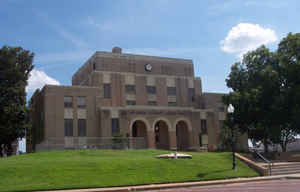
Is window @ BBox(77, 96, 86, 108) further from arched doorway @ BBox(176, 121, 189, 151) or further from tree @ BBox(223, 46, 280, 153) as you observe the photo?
tree @ BBox(223, 46, 280, 153)

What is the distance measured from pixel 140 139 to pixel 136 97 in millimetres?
11203

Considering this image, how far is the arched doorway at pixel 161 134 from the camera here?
51.4 meters

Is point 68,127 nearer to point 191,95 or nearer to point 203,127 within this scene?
point 203,127

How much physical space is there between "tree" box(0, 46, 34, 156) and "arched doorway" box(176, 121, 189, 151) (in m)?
20.3

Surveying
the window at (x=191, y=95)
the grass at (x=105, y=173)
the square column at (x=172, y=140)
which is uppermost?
the window at (x=191, y=95)

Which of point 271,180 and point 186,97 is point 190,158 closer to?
point 271,180

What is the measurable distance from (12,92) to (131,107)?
47.2 ft

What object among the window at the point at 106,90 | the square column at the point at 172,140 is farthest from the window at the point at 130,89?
the square column at the point at 172,140

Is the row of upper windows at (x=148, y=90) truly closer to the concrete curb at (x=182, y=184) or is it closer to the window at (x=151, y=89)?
the window at (x=151, y=89)

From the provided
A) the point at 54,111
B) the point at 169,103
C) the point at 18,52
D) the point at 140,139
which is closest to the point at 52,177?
the point at 140,139

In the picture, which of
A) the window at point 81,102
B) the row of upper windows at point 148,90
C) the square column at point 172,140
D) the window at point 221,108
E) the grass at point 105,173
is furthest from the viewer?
the window at point 221,108

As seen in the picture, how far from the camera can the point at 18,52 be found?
49031mm

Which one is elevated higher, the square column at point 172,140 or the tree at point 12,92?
the tree at point 12,92

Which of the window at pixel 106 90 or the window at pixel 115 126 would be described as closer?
the window at pixel 115 126
